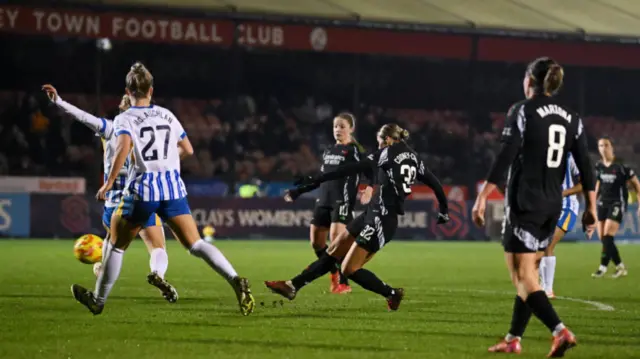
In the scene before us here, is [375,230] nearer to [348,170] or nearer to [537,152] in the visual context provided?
[348,170]

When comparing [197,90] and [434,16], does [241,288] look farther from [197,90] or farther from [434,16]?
[197,90]

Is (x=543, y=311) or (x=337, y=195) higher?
(x=543, y=311)

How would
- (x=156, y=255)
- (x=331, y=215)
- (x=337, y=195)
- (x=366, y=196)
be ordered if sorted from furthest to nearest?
(x=331, y=215) < (x=337, y=195) < (x=366, y=196) < (x=156, y=255)

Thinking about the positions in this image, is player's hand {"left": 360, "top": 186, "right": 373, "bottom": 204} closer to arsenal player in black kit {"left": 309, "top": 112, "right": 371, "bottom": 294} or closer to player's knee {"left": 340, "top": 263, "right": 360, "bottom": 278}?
arsenal player in black kit {"left": 309, "top": 112, "right": 371, "bottom": 294}

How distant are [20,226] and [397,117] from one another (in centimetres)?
1376

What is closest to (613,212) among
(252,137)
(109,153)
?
(109,153)

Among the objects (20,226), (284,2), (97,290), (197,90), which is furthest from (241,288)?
(197,90)

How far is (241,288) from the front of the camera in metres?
10.7

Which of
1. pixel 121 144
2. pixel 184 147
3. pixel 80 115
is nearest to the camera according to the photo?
pixel 121 144

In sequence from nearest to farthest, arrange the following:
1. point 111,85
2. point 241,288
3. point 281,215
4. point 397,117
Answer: point 241,288 < point 281,215 < point 111,85 < point 397,117

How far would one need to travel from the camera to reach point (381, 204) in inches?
488

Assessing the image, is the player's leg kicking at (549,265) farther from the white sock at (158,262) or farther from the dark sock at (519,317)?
the dark sock at (519,317)

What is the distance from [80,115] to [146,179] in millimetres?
1935

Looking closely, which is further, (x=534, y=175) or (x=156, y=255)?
(x=156, y=255)
